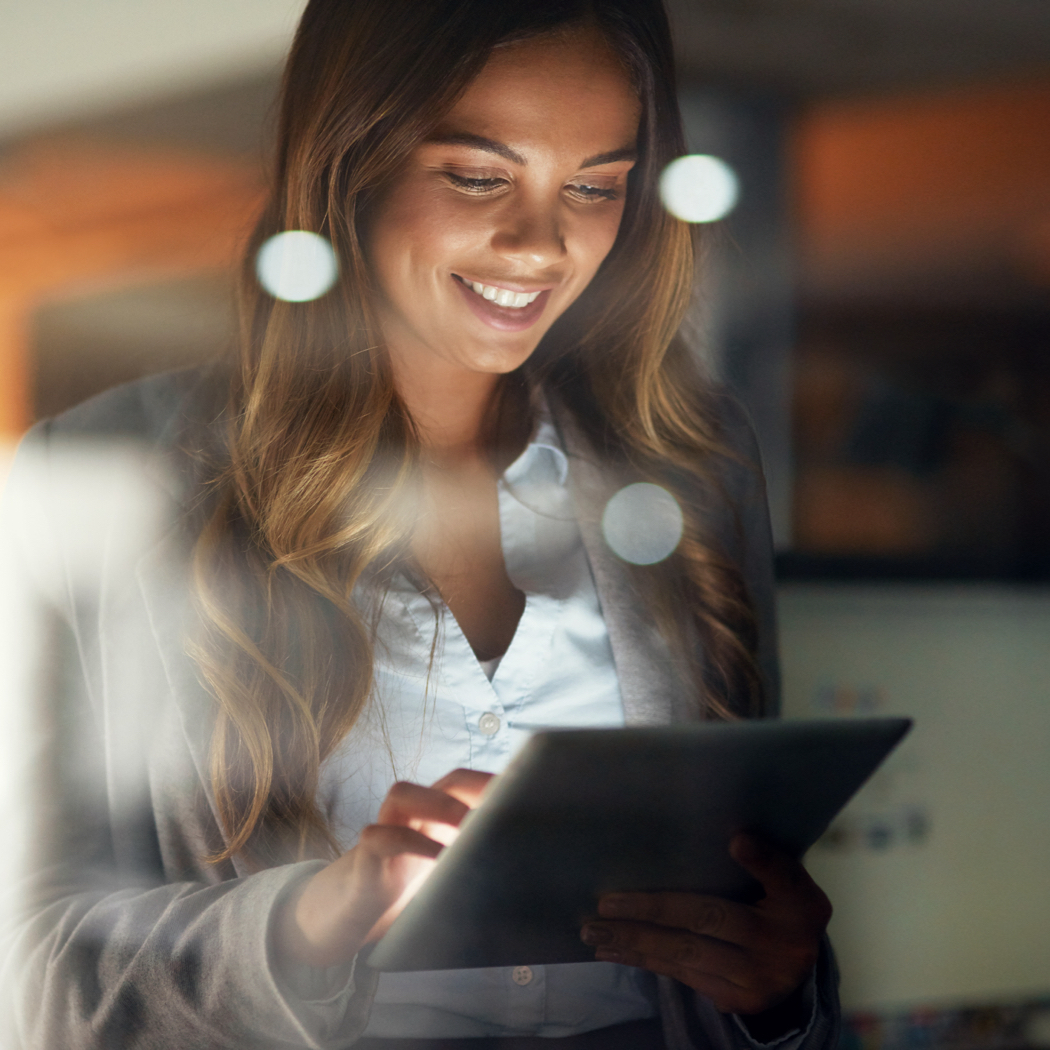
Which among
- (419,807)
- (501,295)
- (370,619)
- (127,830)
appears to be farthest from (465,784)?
(501,295)

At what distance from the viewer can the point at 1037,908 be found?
0.91 m

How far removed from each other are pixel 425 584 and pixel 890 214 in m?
0.64

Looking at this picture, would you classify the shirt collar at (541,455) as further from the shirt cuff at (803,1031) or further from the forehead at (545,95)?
the shirt cuff at (803,1031)

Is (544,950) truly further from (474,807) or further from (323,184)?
(323,184)

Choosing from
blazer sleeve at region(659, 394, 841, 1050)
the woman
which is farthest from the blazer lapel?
blazer sleeve at region(659, 394, 841, 1050)

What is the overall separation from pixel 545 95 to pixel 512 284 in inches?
5.1

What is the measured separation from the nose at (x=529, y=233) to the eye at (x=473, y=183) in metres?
0.02

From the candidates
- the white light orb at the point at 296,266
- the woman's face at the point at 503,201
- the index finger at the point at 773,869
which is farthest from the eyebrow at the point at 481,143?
the index finger at the point at 773,869

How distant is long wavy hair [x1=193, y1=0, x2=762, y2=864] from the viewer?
615 mm

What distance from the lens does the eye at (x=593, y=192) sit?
2.16 ft

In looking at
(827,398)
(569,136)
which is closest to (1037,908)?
(827,398)

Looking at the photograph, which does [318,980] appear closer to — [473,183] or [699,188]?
[473,183]

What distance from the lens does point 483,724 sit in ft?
2.19

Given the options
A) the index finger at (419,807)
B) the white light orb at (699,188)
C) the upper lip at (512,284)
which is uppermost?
the white light orb at (699,188)
